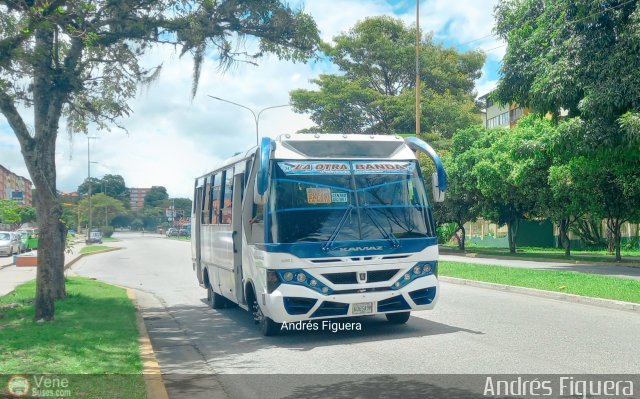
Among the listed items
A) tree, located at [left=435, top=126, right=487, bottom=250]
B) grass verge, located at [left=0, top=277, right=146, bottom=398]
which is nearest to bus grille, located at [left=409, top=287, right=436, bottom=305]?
grass verge, located at [left=0, top=277, right=146, bottom=398]

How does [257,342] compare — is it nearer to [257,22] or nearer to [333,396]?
[333,396]

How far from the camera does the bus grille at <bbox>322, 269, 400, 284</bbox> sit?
30.5 feet

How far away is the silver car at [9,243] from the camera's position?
39000 mm

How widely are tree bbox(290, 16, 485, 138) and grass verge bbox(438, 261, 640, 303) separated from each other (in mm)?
28164

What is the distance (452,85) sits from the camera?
55.1 meters

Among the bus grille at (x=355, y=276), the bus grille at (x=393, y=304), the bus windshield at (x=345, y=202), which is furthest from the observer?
the bus grille at (x=393, y=304)

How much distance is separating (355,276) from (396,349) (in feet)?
3.90

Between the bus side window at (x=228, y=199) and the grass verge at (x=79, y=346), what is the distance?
2.40 metres

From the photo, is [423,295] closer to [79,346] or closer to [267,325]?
[267,325]

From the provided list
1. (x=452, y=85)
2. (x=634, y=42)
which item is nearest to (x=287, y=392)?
(x=634, y=42)

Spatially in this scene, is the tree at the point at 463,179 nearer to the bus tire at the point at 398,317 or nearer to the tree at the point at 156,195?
the bus tire at the point at 398,317

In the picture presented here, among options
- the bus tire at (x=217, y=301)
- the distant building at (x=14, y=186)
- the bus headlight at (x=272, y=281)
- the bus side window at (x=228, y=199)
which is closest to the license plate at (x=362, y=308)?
the bus headlight at (x=272, y=281)

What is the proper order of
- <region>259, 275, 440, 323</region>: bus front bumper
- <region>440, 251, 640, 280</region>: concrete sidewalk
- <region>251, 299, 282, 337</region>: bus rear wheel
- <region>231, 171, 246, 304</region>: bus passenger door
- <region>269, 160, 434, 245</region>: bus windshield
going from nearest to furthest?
1. <region>259, 275, 440, 323</region>: bus front bumper
2. <region>269, 160, 434, 245</region>: bus windshield
3. <region>251, 299, 282, 337</region>: bus rear wheel
4. <region>231, 171, 246, 304</region>: bus passenger door
5. <region>440, 251, 640, 280</region>: concrete sidewalk

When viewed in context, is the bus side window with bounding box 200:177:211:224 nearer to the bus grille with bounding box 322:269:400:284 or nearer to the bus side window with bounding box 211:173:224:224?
the bus side window with bounding box 211:173:224:224
